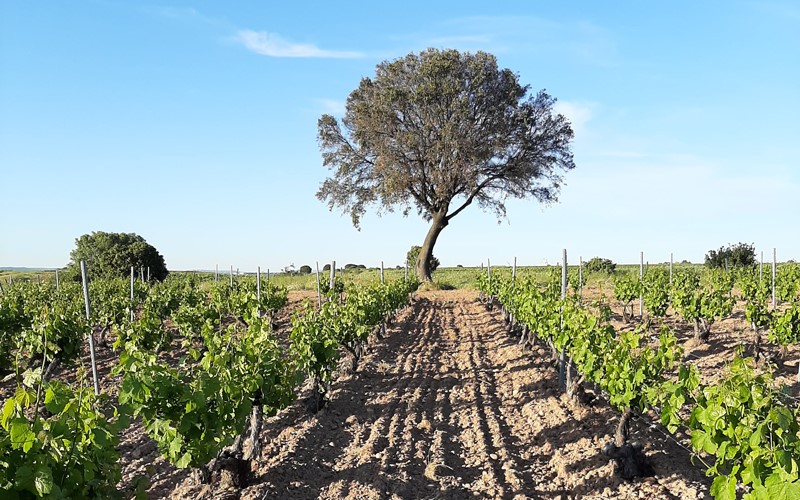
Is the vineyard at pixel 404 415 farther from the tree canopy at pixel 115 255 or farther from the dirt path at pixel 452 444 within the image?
the tree canopy at pixel 115 255

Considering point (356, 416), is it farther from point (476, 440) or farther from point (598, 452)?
point (598, 452)

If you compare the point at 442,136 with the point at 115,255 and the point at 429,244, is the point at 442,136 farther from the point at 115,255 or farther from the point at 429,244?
the point at 115,255

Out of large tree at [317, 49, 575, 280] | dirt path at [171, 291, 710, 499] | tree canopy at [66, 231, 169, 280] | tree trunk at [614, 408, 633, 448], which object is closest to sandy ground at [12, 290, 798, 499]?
dirt path at [171, 291, 710, 499]

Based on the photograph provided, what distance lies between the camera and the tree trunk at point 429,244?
31.5 metres

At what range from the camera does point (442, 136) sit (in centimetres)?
2797

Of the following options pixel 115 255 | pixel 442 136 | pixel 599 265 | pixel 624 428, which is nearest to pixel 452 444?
pixel 624 428

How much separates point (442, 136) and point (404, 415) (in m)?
21.7

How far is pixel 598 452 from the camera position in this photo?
20.5 feet

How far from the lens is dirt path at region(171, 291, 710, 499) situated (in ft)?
18.0

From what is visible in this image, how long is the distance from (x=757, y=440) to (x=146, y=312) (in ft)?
35.0

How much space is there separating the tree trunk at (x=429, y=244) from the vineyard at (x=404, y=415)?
63.2 feet

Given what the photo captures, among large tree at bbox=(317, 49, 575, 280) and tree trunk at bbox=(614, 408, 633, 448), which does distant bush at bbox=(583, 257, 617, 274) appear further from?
tree trunk at bbox=(614, 408, 633, 448)

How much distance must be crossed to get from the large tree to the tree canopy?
45.1 feet

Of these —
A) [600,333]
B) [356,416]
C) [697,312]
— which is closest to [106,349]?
[356,416]
